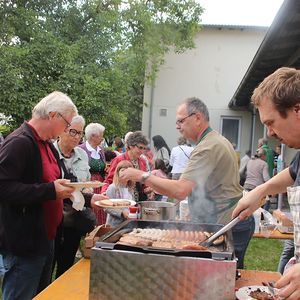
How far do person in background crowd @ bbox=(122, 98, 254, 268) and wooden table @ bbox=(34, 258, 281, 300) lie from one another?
1.53ft

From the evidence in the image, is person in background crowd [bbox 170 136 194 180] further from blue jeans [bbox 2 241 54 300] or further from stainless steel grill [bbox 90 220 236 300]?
stainless steel grill [bbox 90 220 236 300]

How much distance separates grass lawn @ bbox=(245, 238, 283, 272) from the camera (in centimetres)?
483

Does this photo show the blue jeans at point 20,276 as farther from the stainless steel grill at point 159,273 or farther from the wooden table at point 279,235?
the wooden table at point 279,235

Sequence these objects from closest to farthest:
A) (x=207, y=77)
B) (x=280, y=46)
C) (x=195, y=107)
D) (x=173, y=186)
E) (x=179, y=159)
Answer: (x=173, y=186) → (x=195, y=107) → (x=280, y=46) → (x=179, y=159) → (x=207, y=77)

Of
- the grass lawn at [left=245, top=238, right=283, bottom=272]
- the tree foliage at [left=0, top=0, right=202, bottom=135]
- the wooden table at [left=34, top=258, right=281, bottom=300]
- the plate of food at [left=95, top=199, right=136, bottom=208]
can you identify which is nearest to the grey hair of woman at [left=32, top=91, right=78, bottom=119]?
the plate of food at [left=95, top=199, right=136, bottom=208]

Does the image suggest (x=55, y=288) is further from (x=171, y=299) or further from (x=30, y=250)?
(x=171, y=299)

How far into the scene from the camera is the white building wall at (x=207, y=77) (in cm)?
1391

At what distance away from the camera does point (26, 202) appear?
2.18 meters

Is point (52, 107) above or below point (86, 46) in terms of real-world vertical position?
below

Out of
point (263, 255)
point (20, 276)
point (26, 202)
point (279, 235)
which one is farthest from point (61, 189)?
point (263, 255)

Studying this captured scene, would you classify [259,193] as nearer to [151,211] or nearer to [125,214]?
[151,211]

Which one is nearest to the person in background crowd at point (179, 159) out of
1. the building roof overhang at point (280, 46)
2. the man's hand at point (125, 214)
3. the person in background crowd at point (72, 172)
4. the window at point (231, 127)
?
the building roof overhang at point (280, 46)

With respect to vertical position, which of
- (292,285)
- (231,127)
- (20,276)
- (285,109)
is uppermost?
(231,127)

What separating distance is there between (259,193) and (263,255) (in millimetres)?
3773
